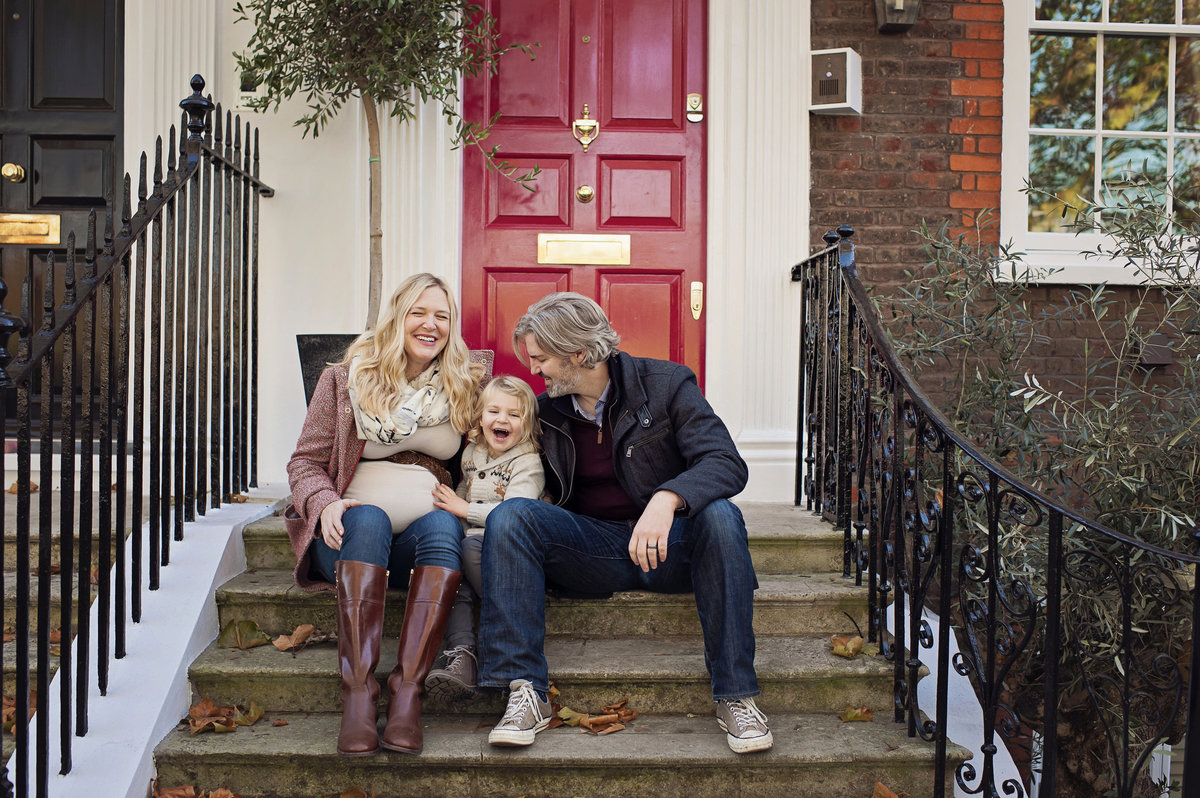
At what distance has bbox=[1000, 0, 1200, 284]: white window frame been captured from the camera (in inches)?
171

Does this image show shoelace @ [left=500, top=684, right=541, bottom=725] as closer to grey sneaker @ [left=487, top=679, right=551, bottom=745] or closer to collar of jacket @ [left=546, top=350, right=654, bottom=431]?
A: grey sneaker @ [left=487, top=679, right=551, bottom=745]

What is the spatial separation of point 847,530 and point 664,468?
81cm

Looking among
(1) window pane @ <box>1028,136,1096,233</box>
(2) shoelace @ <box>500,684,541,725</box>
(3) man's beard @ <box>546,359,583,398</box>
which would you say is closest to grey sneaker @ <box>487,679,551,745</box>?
(2) shoelace @ <box>500,684,541,725</box>

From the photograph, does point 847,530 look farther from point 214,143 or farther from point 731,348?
point 214,143

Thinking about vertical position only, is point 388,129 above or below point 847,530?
above

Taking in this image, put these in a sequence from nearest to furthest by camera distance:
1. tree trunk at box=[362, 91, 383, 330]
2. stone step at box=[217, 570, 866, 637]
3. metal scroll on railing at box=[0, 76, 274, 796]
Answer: metal scroll on railing at box=[0, 76, 274, 796]
stone step at box=[217, 570, 866, 637]
tree trunk at box=[362, 91, 383, 330]

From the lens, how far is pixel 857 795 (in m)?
2.45

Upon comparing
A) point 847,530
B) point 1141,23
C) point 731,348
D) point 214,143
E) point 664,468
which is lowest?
point 847,530

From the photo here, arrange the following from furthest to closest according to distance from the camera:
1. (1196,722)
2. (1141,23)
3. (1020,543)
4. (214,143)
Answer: (1141,23), (214,143), (1020,543), (1196,722)

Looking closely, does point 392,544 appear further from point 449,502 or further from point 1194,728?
point 1194,728

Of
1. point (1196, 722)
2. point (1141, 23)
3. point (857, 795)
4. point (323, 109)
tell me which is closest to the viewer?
point (1196, 722)

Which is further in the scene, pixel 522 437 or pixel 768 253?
pixel 768 253

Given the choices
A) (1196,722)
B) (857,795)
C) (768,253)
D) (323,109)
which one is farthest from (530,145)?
(1196,722)

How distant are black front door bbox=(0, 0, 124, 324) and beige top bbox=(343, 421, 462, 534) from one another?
7.72 ft
